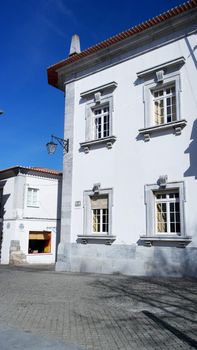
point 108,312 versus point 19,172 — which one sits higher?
point 19,172

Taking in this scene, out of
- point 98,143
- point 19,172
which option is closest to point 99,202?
point 98,143

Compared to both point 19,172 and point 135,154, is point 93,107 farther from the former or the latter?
point 19,172

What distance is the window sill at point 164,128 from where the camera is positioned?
37.0 ft

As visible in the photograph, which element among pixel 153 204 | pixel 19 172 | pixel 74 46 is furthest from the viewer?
pixel 19 172

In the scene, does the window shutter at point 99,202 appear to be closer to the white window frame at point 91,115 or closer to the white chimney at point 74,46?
the white window frame at point 91,115

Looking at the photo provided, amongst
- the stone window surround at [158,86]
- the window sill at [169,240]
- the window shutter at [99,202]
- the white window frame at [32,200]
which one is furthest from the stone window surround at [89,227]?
the white window frame at [32,200]

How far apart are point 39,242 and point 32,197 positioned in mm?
2779

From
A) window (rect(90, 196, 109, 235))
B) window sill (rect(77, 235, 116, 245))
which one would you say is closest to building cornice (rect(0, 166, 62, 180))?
window (rect(90, 196, 109, 235))

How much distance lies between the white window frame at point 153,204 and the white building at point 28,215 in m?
10.5

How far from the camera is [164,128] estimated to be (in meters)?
11.7

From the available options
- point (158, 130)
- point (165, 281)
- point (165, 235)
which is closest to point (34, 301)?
point (165, 281)

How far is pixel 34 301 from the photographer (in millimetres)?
7645

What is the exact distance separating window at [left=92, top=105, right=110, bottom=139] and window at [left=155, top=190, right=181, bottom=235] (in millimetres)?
3690

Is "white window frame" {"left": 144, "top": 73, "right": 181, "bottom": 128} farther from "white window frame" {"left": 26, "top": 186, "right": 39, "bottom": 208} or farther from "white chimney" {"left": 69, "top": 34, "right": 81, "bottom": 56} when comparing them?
"white window frame" {"left": 26, "top": 186, "right": 39, "bottom": 208}
